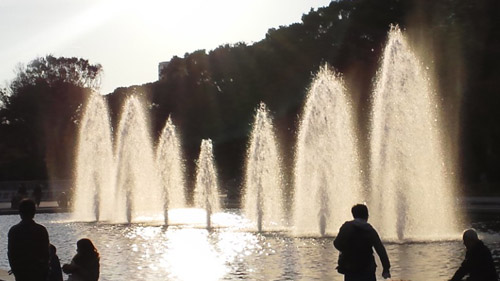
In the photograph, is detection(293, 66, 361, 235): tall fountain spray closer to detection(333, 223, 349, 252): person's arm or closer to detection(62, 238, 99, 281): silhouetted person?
detection(333, 223, 349, 252): person's arm

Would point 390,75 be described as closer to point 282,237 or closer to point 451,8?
point 282,237

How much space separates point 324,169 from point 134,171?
13.3 metres

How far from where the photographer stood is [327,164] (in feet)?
94.7

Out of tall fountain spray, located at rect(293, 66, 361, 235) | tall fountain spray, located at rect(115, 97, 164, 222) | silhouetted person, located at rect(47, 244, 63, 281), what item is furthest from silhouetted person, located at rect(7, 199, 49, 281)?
tall fountain spray, located at rect(115, 97, 164, 222)

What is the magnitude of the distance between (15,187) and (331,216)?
44.5 metres

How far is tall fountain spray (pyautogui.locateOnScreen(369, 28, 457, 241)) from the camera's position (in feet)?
82.9

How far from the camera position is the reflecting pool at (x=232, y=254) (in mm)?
16797

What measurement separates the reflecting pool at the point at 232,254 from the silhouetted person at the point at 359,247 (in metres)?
6.01

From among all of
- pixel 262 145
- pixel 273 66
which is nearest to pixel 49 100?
pixel 273 66

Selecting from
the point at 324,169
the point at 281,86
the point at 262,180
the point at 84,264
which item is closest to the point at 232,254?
the point at 324,169

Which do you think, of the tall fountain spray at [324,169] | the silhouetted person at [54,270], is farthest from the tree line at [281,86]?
the silhouetted person at [54,270]

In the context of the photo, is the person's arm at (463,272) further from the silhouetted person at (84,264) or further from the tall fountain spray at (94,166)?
the tall fountain spray at (94,166)

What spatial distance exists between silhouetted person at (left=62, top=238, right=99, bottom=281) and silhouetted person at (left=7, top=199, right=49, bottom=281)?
72cm

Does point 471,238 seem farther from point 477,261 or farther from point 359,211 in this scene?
point 359,211
